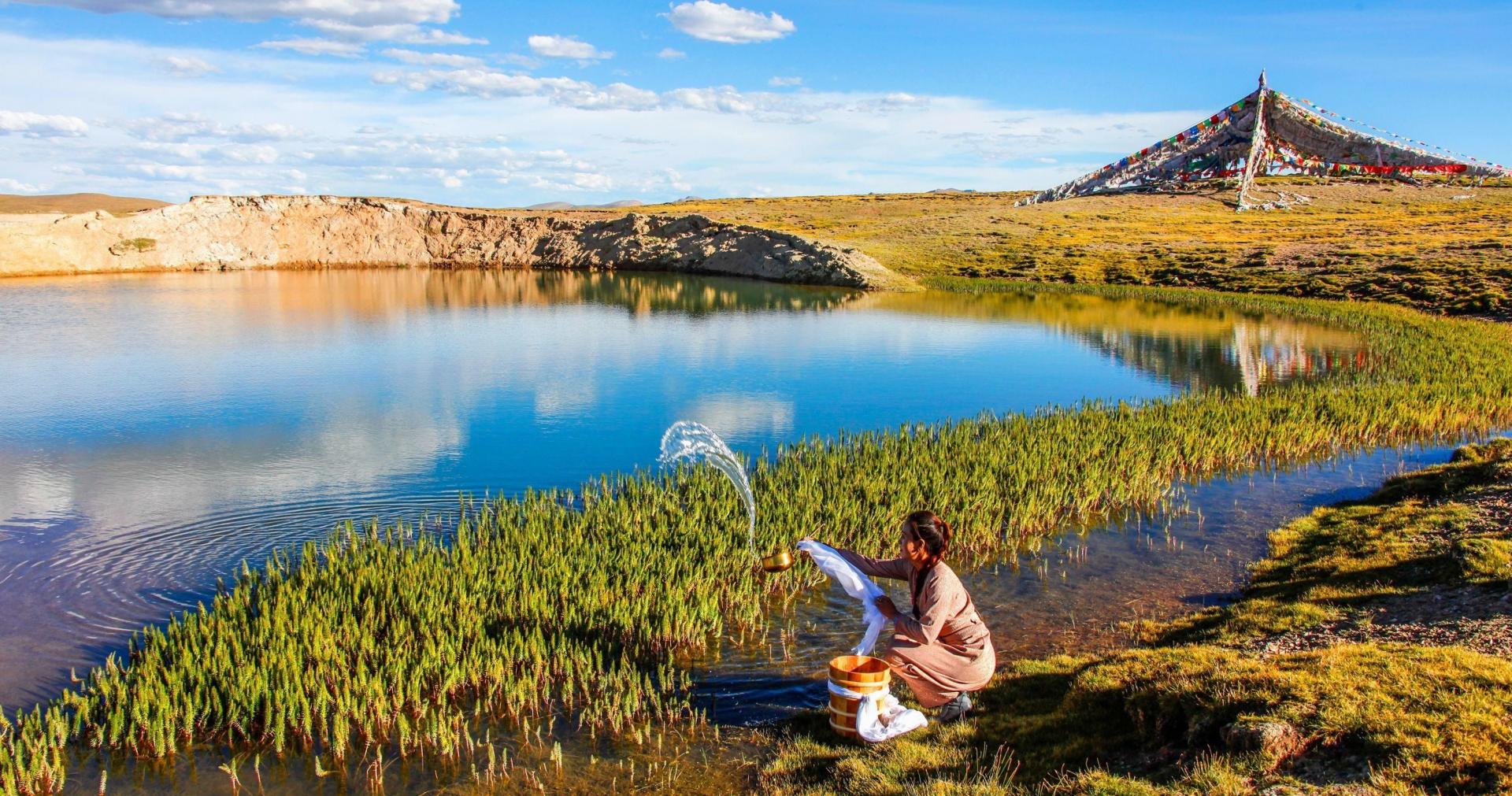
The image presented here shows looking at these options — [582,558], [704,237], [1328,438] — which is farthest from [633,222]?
[582,558]

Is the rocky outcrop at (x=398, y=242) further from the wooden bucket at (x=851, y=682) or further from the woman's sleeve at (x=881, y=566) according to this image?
the wooden bucket at (x=851, y=682)

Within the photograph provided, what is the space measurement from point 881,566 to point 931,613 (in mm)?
592

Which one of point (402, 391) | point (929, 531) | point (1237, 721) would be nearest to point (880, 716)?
point (929, 531)

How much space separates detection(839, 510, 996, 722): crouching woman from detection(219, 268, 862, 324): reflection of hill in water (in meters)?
→ 31.2

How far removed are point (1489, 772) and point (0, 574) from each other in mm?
12026

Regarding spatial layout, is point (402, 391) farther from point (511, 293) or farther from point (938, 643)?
point (511, 293)

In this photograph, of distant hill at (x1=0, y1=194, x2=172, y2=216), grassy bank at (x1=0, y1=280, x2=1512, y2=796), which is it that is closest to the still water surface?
grassy bank at (x1=0, y1=280, x2=1512, y2=796)

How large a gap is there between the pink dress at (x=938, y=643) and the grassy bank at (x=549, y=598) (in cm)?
173

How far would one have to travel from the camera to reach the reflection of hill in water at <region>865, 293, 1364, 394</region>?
23.8m

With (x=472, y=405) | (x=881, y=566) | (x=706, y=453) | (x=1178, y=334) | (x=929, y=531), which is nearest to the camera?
(x=929, y=531)

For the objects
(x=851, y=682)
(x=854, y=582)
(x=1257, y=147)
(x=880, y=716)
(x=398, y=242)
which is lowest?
(x=880, y=716)

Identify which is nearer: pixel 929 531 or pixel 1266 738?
Result: pixel 1266 738

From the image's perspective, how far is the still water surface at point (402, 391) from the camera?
441 inches

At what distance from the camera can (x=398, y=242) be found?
226ft
